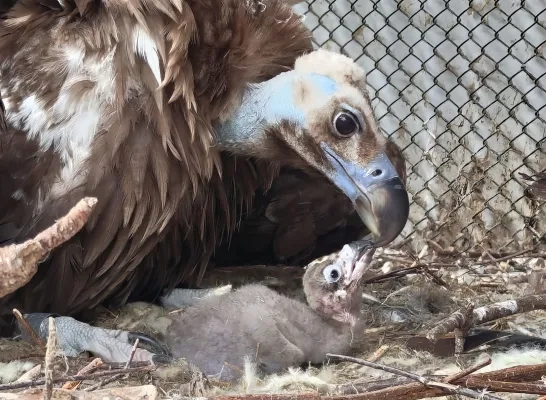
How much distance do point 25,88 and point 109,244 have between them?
0.49 meters

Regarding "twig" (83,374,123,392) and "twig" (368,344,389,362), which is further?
"twig" (368,344,389,362)

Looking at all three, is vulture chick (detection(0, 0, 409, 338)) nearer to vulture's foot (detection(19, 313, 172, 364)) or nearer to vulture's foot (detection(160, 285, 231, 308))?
vulture's foot (detection(19, 313, 172, 364))

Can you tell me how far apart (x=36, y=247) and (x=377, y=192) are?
3.73 feet

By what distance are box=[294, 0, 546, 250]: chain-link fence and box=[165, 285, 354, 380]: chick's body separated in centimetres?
256

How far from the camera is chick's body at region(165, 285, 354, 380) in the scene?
6.29 ft

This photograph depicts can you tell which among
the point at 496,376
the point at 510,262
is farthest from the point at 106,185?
the point at 510,262

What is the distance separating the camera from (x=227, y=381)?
1.79 metres

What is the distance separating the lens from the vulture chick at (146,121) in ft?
6.63

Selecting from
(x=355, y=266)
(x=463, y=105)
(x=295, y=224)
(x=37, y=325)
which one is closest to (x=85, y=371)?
(x=37, y=325)

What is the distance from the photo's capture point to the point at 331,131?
2123mm

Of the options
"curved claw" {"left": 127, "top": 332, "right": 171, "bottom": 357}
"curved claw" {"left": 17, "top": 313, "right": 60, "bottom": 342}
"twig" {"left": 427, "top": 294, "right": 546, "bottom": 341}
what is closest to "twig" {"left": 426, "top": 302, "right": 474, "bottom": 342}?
"twig" {"left": 427, "top": 294, "right": 546, "bottom": 341}

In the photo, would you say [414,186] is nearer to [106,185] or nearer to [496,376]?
[106,185]

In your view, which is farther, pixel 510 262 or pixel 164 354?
pixel 510 262

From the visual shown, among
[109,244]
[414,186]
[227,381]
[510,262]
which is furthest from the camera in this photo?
[414,186]
